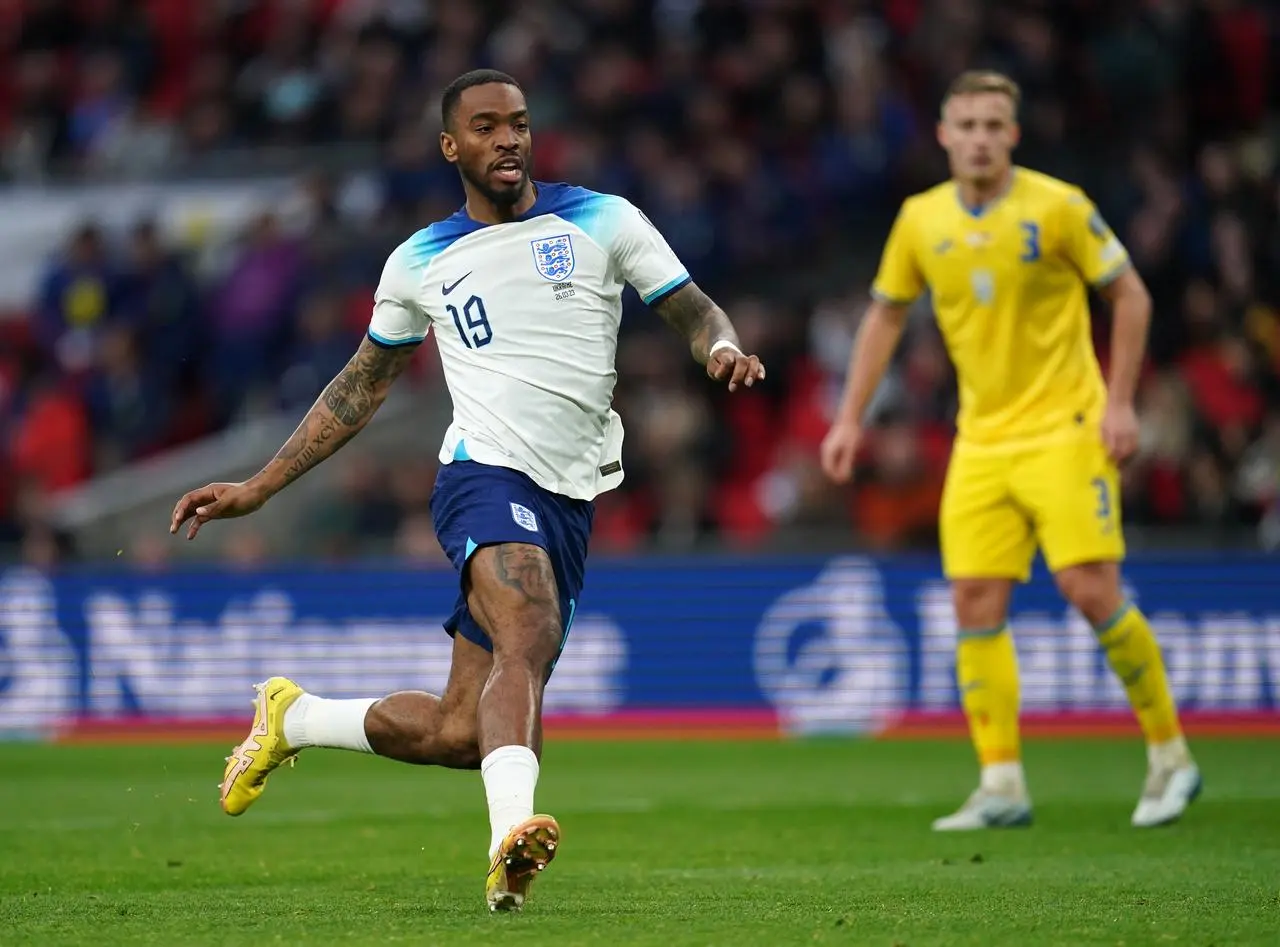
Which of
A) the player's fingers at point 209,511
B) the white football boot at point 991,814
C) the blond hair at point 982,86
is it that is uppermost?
the blond hair at point 982,86

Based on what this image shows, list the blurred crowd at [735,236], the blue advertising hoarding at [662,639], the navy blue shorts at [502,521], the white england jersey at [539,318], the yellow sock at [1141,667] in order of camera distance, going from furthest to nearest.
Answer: the blurred crowd at [735,236], the blue advertising hoarding at [662,639], the yellow sock at [1141,667], the white england jersey at [539,318], the navy blue shorts at [502,521]

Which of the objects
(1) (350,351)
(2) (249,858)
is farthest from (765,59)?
(2) (249,858)

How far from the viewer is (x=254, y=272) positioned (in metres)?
18.6

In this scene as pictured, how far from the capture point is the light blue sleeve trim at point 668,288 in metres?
6.55

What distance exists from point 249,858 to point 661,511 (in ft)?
28.0

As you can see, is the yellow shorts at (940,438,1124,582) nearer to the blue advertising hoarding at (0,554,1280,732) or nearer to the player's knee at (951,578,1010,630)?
the player's knee at (951,578,1010,630)

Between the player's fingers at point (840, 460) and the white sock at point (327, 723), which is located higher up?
the player's fingers at point (840, 460)

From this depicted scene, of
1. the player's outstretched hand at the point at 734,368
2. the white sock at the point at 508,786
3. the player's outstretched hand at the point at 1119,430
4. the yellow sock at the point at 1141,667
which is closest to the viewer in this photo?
the white sock at the point at 508,786

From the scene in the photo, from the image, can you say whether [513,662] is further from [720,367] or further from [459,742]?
[720,367]

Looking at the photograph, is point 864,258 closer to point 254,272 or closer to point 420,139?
point 420,139

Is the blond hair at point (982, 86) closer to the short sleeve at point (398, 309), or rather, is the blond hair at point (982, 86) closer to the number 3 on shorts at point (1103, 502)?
the number 3 on shorts at point (1103, 502)

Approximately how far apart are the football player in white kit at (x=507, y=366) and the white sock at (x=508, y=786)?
312mm

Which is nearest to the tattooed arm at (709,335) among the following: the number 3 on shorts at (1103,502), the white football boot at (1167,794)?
the number 3 on shorts at (1103,502)

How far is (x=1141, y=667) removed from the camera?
8.88 meters
